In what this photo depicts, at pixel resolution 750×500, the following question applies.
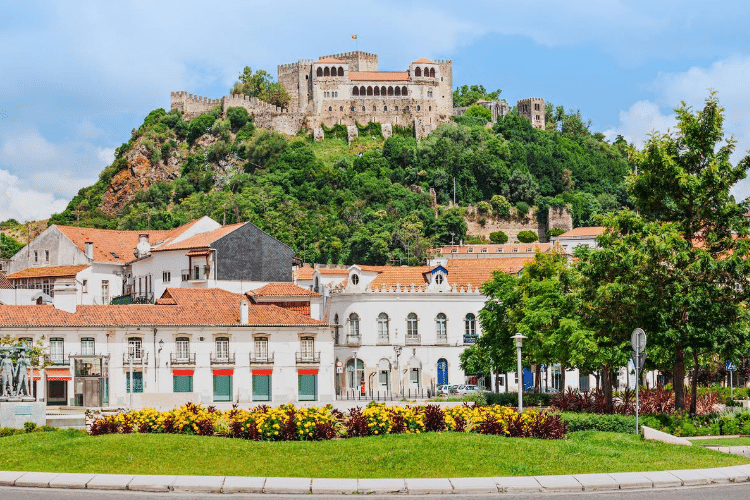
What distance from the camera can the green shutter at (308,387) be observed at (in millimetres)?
64188

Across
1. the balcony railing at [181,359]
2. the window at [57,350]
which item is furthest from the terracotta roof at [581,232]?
the window at [57,350]

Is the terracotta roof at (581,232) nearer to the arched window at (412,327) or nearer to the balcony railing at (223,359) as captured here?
the arched window at (412,327)

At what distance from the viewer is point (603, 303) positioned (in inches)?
1623

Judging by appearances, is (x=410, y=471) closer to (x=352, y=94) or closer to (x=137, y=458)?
(x=137, y=458)

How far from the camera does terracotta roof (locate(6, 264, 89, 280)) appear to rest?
91188 millimetres

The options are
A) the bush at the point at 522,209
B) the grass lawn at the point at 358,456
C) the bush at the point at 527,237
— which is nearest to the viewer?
the grass lawn at the point at 358,456

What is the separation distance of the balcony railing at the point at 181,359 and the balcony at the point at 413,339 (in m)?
17.3

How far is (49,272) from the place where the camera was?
9319cm

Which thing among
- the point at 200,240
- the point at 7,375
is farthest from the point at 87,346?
the point at 7,375

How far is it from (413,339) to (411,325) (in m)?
0.92

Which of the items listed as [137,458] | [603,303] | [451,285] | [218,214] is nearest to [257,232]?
[451,285]

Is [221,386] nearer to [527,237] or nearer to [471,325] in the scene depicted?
[471,325]

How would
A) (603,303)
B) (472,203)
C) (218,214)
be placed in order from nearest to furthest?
(603,303)
(218,214)
(472,203)

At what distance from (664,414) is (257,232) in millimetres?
48375
